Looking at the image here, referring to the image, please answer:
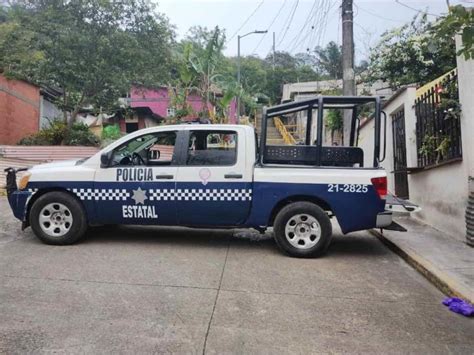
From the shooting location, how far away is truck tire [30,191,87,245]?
6.69 meters

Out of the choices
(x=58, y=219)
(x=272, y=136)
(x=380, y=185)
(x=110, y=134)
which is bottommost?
(x=58, y=219)

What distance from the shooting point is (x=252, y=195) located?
6551 millimetres

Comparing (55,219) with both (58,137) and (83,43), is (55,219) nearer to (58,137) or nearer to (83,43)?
(83,43)

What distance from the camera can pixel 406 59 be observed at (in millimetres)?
16484

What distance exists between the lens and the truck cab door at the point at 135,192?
667 cm

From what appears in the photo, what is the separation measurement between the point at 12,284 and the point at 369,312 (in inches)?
145

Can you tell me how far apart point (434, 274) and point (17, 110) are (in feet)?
61.4

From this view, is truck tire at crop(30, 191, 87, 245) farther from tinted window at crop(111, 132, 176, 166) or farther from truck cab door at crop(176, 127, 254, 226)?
truck cab door at crop(176, 127, 254, 226)

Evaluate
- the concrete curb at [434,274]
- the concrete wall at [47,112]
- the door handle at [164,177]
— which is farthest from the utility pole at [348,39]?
the concrete wall at [47,112]

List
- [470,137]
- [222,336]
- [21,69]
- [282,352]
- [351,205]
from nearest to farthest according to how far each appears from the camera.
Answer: [282,352] → [222,336] → [351,205] → [470,137] → [21,69]

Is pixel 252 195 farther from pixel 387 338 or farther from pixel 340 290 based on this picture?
pixel 387 338

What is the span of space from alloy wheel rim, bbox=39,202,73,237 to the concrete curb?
15.8 ft

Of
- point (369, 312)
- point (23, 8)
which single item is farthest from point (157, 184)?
point (23, 8)

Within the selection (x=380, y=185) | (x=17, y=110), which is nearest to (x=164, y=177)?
(x=380, y=185)
